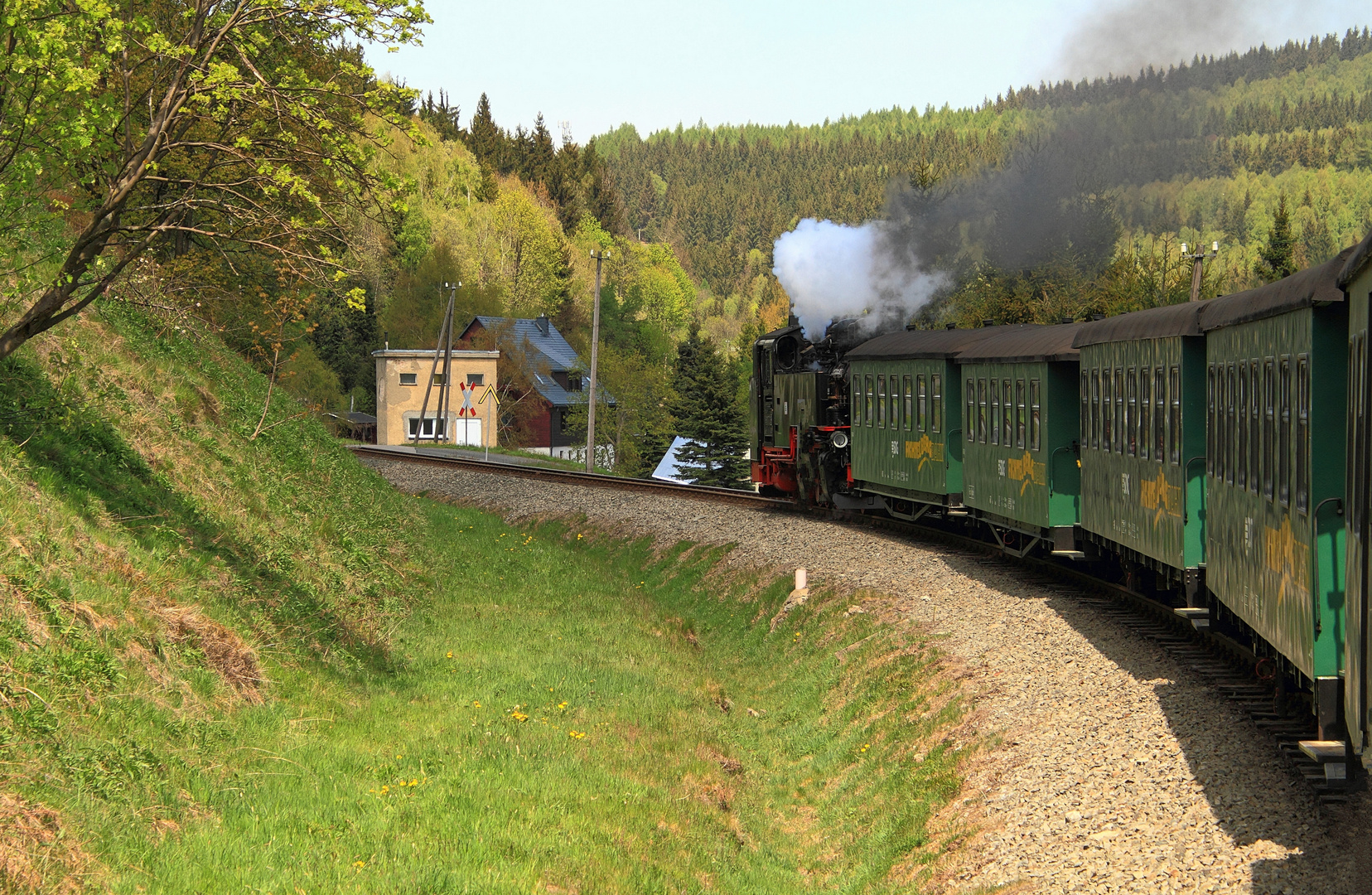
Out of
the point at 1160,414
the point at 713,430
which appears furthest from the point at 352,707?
the point at 713,430

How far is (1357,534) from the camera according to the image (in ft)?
24.1

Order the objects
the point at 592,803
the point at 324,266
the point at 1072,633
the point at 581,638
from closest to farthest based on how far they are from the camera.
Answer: the point at 592,803
the point at 324,266
the point at 1072,633
the point at 581,638

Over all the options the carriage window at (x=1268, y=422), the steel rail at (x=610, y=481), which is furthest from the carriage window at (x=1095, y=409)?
the steel rail at (x=610, y=481)

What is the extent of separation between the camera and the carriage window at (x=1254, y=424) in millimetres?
10133

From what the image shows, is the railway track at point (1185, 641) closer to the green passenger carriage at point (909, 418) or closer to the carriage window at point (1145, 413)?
the green passenger carriage at point (909, 418)

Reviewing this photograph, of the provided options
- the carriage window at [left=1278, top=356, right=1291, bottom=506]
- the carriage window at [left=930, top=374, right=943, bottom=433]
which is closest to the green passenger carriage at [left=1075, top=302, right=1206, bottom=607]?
the carriage window at [left=1278, top=356, right=1291, bottom=506]

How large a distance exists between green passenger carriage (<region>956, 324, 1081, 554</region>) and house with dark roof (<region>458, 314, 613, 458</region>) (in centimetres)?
6709

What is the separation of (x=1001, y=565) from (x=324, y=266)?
1186cm

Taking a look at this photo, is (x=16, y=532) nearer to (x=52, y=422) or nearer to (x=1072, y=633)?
(x=52, y=422)

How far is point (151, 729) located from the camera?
32.2 feet

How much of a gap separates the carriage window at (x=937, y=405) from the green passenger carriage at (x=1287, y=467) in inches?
403

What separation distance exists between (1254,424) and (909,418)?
525 inches

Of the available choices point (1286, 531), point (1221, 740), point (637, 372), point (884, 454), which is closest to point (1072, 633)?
point (1221, 740)

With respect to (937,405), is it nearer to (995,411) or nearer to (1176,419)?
(995,411)
